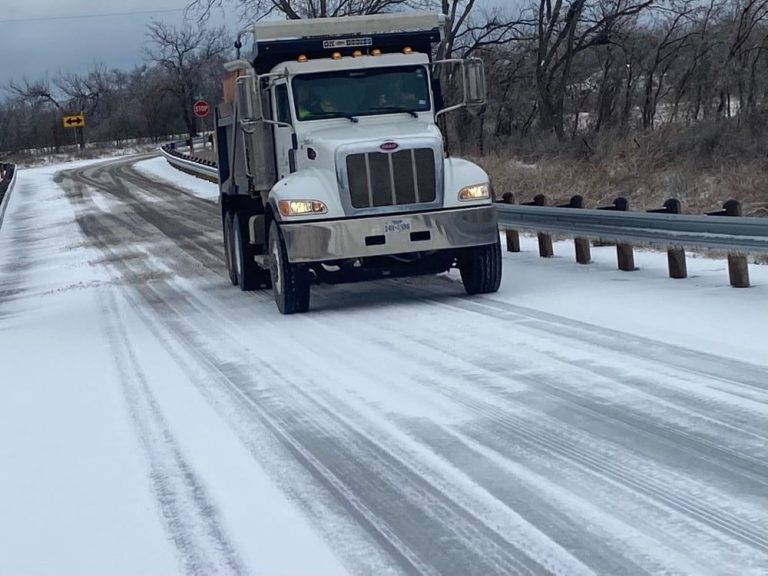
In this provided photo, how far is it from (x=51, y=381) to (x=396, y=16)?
19.0ft

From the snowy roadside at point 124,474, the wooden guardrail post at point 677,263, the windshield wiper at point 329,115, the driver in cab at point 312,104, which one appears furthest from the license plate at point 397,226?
the wooden guardrail post at point 677,263

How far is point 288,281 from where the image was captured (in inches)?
458

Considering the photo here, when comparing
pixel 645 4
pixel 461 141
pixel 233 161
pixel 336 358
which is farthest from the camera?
pixel 461 141

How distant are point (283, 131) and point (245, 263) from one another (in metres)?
2.25

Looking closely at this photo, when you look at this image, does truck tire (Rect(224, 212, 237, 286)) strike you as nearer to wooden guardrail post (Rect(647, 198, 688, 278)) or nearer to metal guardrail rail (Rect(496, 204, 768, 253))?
metal guardrail rail (Rect(496, 204, 768, 253))

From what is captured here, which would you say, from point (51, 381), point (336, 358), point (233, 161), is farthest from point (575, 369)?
point (233, 161)

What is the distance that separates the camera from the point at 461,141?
36219mm

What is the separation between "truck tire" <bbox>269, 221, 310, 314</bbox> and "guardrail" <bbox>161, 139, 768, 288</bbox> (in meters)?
3.45

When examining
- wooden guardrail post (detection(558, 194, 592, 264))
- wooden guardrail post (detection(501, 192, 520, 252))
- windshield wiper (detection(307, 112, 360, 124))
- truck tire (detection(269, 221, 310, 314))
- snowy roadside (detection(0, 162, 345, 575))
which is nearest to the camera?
snowy roadside (detection(0, 162, 345, 575))

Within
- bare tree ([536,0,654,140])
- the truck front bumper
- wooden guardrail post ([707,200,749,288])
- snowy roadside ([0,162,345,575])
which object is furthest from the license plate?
bare tree ([536,0,654,140])

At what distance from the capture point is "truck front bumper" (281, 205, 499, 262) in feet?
37.1

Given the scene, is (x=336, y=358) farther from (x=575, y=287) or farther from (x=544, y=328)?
(x=575, y=287)

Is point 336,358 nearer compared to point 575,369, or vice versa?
point 575,369

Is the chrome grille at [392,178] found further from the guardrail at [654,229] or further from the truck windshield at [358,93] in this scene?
the guardrail at [654,229]
